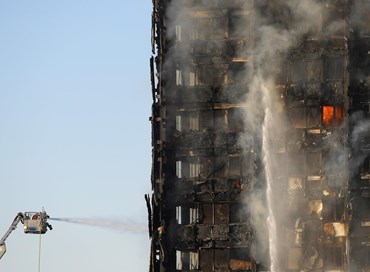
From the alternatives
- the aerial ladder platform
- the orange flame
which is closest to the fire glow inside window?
the orange flame

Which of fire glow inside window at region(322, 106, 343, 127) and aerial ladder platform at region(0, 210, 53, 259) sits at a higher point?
fire glow inside window at region(322, 106, 343, 127)

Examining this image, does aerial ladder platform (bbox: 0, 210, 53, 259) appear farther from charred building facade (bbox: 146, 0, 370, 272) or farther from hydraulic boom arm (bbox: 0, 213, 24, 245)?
charred building facade (bbox: 146, 0, 370, 272)

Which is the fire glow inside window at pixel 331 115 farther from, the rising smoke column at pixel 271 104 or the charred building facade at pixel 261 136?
the rising smoke column at pixel 271 104

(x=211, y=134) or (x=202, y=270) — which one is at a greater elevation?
(x=211, y=134)

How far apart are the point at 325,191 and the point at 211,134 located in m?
5.09

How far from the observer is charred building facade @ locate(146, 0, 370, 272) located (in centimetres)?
4066

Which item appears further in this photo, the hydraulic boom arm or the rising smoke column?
the hydraulic boom arm

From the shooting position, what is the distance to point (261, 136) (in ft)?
136

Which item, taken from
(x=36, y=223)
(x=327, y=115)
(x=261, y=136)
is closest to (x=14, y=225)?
(x=36, y=223)

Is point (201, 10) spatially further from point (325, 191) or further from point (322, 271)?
point (322, 271)

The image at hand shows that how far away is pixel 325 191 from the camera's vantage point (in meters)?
40.7

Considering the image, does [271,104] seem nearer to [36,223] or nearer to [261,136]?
[261,136]

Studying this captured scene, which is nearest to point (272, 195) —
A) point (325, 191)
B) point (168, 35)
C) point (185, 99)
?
point (325, 191)

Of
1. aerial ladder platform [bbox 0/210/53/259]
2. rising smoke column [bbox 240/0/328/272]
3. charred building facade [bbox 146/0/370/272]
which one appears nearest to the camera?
charred building facade [bbox 146/0/370/272]
